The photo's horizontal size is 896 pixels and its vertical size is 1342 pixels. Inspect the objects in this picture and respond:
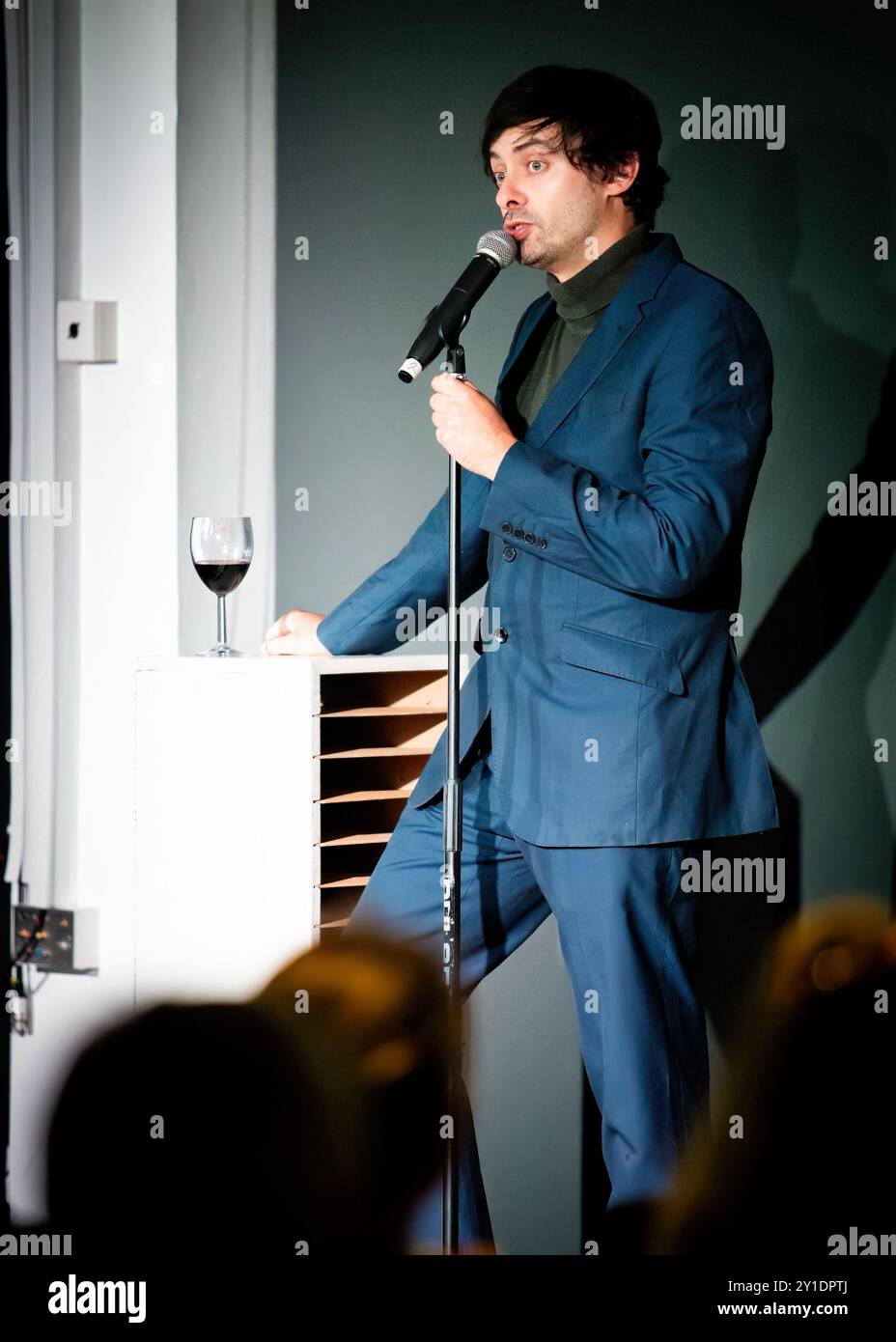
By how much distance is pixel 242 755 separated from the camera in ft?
7.45

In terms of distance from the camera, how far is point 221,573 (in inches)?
93.0

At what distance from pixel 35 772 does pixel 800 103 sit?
1.96 m

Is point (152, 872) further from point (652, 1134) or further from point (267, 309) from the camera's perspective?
point (267, 309)

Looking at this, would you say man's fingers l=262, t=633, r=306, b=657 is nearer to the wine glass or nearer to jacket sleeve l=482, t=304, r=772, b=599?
the wine glass

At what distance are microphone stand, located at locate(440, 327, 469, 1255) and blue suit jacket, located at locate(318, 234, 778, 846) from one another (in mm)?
108

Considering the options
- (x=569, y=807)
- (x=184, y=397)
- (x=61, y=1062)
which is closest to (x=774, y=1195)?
(x=569, y=807)

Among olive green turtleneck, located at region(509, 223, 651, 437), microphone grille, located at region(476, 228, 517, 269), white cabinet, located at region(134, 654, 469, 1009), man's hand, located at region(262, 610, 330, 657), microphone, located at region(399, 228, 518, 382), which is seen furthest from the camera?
man's hand, located at region(262, 610, 330, 657)

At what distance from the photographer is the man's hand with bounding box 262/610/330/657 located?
7.74ft

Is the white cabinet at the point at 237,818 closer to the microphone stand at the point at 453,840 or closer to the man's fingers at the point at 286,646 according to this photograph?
the man's fingers at the point at 286,646

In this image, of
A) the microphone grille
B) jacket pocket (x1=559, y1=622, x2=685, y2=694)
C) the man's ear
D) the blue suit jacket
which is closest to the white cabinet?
the blue suit jacket

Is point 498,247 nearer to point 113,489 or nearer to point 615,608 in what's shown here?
point 615,608

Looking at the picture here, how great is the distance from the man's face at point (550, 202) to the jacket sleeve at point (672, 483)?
218mm

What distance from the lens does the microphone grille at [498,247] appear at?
1.94 metres
